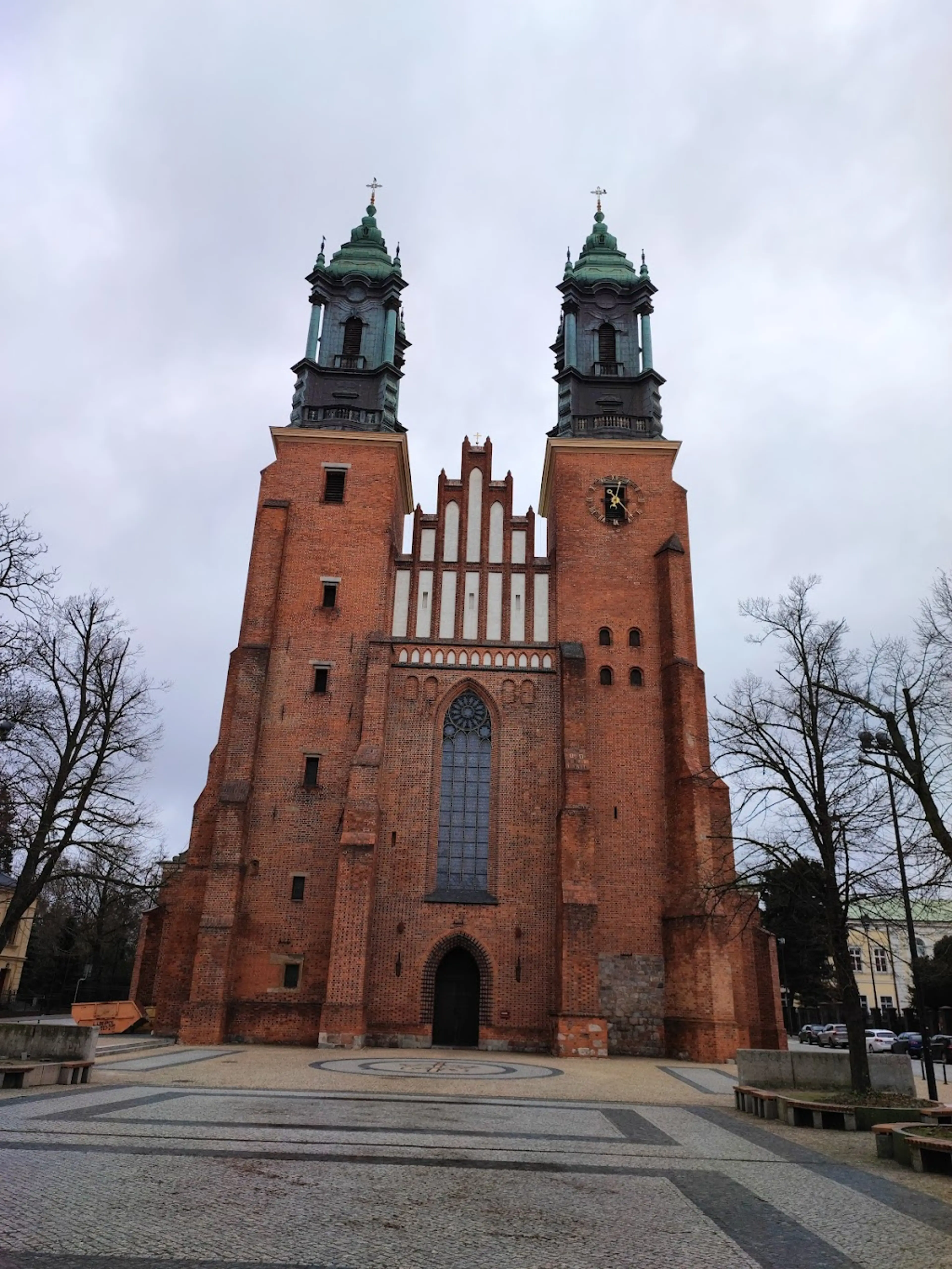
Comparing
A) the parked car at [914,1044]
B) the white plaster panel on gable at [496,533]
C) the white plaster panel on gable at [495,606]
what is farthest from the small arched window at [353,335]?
the parked car at [914,1044]

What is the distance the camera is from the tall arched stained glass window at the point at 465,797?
2473 centimetres

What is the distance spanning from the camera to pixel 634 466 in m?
29.8

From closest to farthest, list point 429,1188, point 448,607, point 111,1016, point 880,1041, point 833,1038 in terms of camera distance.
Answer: point 429,1188 < point 111,1016 < point 448,607 < point 880,1041 < point 833,1038

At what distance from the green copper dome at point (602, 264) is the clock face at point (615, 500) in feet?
29.7

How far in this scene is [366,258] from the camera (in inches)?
1359

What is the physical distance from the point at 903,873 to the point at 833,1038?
2956 centimetres

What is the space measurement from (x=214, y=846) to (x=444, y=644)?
8.77 m

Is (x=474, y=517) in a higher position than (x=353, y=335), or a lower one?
lower

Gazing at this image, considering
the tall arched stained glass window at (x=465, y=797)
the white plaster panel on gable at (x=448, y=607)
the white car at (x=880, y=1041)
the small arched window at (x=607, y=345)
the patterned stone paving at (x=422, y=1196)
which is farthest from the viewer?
the white car at (x=880, y=1041)

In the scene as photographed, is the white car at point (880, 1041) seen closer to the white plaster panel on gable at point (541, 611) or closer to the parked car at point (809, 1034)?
the parked car at point (809, 1034)

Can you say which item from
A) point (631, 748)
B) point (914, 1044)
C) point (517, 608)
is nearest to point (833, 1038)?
point (914, 1044)

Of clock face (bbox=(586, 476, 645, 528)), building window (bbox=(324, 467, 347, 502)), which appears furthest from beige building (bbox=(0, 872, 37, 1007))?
clock face (bbox=(586, 476, 645, 528))

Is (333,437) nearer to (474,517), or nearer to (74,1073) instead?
(474,517)

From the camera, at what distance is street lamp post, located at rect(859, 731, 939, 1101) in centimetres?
1266
